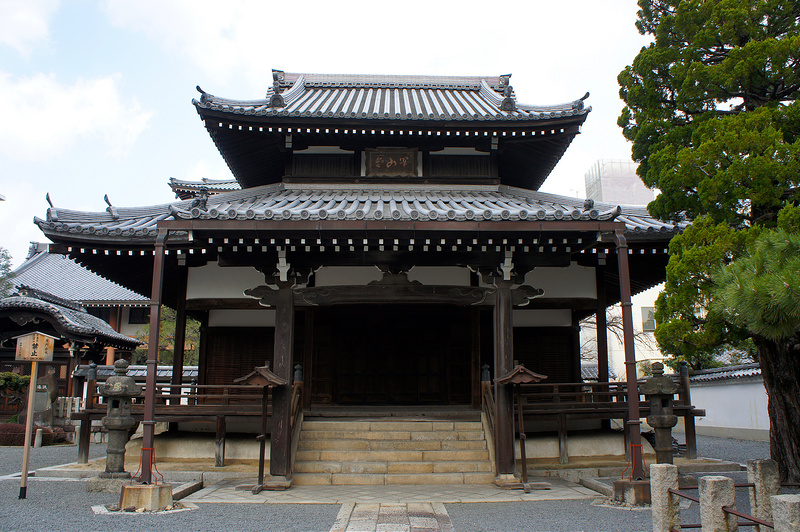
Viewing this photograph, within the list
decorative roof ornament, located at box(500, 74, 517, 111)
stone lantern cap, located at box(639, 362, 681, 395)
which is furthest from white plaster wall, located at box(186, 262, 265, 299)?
stone lantern cap, located at box(639, 362, 681, 395)

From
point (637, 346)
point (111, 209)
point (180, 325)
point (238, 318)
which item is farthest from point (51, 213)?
point (637, 346)

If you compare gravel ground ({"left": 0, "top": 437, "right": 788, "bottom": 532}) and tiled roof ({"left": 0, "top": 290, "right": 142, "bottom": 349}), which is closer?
gravel ground ({"left": 0, "top": 437, "right": 788, "bottom": 532})

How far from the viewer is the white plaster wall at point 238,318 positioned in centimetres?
1218

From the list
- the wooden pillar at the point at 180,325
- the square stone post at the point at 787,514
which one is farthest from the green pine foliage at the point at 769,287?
the wooden pillar at the point at 180,325

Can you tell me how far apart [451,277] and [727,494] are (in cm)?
668

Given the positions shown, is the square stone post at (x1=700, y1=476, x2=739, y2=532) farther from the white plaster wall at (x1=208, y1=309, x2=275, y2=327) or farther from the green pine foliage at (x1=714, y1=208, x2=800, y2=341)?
the white plaster wall at (x1=208, y1=309, x2=275, y2=327)

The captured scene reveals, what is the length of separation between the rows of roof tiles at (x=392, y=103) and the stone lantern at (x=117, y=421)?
5.62 meters

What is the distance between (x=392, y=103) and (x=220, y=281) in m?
6.42

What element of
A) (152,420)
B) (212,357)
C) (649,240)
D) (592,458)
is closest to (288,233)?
(152,420)

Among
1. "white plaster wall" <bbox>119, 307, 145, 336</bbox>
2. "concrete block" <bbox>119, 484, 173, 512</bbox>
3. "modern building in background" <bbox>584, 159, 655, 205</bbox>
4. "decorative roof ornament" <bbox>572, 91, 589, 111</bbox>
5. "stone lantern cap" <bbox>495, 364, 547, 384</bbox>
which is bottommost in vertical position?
"concrete block" <bbox>119, 484, 173, 512</bbox>

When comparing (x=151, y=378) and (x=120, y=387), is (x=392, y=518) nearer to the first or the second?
(x=151, y=378)

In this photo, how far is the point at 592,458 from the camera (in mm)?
10523

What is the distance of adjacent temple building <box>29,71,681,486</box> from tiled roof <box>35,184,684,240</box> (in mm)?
39

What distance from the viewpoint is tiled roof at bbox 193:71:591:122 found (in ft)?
37.7
